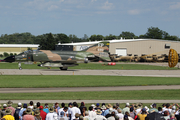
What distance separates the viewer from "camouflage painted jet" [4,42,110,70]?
138 feet

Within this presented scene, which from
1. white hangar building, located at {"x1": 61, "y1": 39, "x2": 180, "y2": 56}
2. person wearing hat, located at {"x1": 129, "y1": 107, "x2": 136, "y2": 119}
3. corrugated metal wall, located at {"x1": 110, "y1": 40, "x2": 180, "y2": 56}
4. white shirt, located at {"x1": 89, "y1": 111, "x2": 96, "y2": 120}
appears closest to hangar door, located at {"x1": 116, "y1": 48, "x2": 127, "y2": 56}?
white hangar building, located at {"x1": 61, "y1": 39, "x2": 180, "y2": 56}

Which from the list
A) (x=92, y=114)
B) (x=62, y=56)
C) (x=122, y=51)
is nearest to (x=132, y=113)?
(x=92, y=114)

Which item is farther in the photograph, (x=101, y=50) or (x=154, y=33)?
(x=154, y=33)

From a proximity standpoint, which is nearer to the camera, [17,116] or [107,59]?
[17,116]

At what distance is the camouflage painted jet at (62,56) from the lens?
42.0 meters

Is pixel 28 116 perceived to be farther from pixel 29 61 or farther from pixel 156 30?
pixel 156 30

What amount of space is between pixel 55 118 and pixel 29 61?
34.7 meters

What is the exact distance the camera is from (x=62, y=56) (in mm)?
43469

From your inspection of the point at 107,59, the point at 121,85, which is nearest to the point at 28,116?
the point at 121,85

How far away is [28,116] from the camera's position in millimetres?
9148

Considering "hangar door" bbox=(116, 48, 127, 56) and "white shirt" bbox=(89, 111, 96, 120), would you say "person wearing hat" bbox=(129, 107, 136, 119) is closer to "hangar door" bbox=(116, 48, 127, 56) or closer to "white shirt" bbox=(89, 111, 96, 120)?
"white shirt" bbox=(89, 111, 96, 120)

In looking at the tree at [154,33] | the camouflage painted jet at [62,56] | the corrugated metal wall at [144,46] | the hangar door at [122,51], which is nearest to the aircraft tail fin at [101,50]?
the camouflage painted jet at [62,56]

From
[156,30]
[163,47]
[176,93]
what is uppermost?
[156,30]

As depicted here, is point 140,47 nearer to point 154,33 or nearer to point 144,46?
point 144,46
